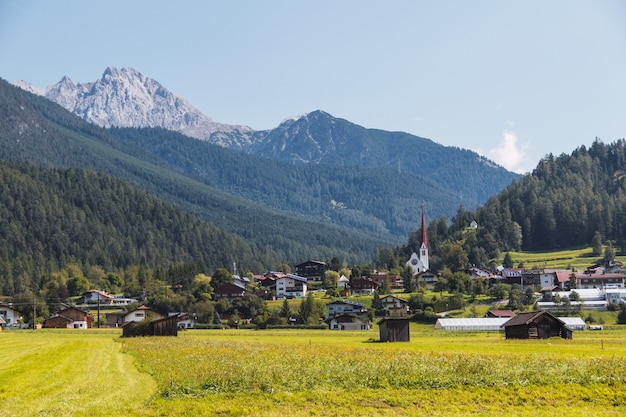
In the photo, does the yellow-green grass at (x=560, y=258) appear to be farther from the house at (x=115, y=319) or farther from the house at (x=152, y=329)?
the house at (x=152, y=329)

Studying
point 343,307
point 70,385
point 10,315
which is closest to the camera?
point 70,385

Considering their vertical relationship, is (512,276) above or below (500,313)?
above

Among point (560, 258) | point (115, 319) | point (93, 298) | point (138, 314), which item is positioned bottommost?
point (115, 319)

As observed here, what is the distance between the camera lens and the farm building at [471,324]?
334ft

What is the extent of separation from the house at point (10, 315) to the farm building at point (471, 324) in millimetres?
72941

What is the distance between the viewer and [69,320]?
397ft

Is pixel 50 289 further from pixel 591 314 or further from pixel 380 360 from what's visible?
pixel 380 360

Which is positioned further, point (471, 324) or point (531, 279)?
point (531, 279)

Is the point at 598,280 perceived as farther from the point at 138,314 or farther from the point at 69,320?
the point at 69,320

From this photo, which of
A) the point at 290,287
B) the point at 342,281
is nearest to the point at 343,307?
the point at 290,287

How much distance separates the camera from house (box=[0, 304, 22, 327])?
124688 mm

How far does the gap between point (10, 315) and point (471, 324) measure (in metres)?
80.3

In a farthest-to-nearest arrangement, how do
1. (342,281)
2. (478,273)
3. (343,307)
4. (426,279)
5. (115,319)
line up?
(342,281) < (426,279) < (478,273) < (343,307) < (115,319)

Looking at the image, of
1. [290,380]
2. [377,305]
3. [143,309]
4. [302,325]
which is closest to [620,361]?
[290,380]
